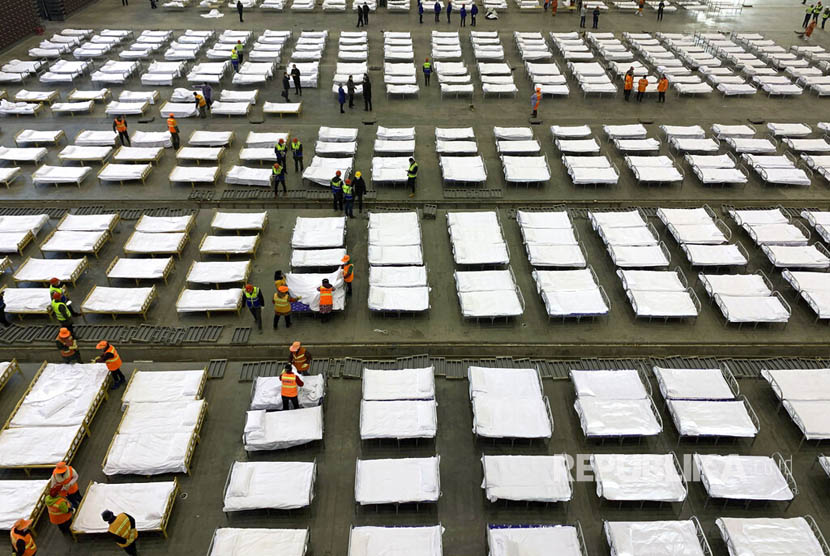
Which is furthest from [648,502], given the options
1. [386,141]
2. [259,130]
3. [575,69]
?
[575,69]

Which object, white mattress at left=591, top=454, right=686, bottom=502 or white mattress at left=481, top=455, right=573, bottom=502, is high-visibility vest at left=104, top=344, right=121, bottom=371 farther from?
white mattress at left=591, top=454, right=686, bottom=502

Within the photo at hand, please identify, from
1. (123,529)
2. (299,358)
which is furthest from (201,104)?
(123,529)

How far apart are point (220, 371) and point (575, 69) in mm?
27617

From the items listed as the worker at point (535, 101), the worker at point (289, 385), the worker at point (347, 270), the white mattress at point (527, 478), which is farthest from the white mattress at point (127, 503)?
the worker at point (535, 101)

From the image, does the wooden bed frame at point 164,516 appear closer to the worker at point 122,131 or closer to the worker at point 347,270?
the worker at point 347,270

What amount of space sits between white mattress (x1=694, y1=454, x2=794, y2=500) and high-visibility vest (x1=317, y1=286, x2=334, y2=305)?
10.0m

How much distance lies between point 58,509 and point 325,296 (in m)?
7.90

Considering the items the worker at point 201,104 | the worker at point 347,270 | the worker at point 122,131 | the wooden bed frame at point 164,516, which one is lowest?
the wooden bed frame at point 164,516

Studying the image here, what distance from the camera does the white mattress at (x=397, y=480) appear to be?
11945 mm

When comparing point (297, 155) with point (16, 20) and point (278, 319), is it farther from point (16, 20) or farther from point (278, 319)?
point (16, 20)

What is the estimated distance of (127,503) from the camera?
38.8ft

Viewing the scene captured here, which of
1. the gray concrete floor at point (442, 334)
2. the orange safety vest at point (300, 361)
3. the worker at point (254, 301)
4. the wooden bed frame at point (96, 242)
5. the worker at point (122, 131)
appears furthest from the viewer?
the worker at point (122, 131)

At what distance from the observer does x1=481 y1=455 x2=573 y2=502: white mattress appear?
12.0 m

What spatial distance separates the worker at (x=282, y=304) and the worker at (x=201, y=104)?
15698mm
